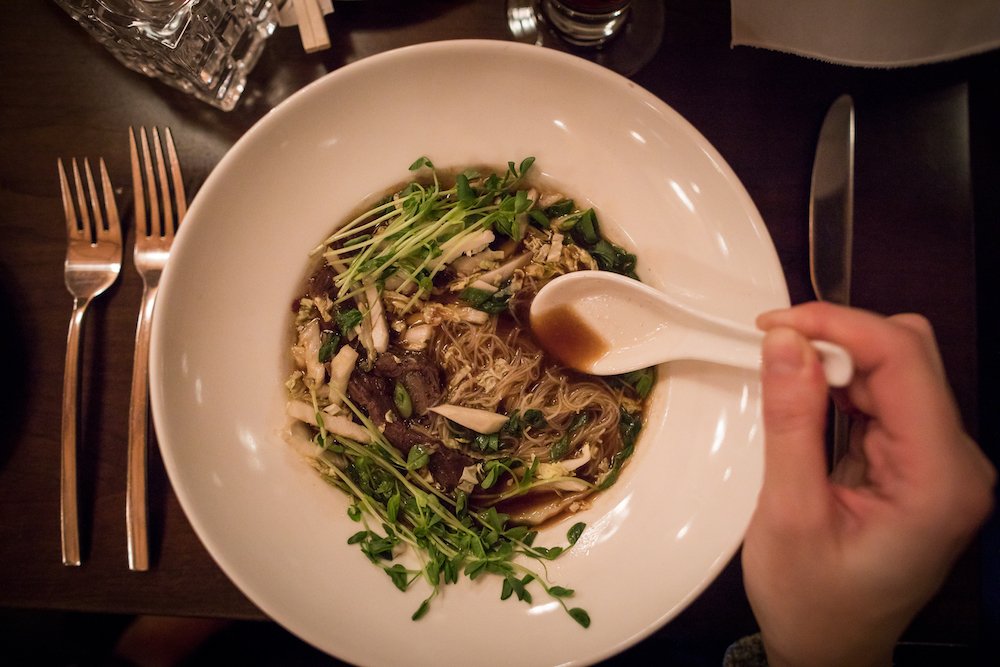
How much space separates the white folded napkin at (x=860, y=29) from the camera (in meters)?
2.12

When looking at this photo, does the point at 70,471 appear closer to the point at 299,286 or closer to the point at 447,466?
the point at 299,286

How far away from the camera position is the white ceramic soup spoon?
1.83 metres

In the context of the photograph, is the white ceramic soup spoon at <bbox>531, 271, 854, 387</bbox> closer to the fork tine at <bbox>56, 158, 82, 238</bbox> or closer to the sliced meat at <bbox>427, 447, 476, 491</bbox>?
the sliced meat at <bbox>427, 447, 476, 491</bbox>

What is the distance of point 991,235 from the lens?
8.50 ft

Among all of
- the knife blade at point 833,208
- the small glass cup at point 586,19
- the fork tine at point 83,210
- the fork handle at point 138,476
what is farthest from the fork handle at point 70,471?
the knife blade at point 833,208

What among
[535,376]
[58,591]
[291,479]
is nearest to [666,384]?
[535,376]

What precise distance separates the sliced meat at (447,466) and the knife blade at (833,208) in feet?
4.32

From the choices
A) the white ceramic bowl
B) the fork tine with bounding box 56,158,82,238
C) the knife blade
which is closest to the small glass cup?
the white ceramic bowl

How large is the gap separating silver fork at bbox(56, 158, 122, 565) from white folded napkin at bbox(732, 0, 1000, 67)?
2.38m

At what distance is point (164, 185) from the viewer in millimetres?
2148

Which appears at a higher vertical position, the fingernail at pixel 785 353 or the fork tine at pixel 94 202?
the fork tine at pixel 94 202

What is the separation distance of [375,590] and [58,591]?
3.87ft

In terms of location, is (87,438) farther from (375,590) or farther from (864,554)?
(864,554)

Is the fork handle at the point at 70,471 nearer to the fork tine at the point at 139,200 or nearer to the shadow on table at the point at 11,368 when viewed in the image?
the shadow on table at the point at 11,368
